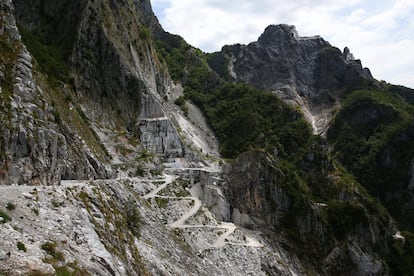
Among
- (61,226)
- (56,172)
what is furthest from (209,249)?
(61,226)

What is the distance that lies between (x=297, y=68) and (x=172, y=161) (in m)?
121

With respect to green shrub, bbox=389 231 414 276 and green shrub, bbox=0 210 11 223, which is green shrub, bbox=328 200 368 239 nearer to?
green shrub, bbox=389 231 414 276

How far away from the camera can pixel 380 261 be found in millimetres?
72312

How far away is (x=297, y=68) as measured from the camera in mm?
180875

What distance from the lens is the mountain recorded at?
22.3 m

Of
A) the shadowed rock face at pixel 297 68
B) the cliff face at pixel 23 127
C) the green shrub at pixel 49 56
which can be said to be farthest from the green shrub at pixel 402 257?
the shadowed rock face at pixel 297 68

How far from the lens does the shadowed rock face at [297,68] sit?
169750 mm

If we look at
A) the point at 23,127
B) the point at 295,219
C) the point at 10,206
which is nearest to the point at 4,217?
the point at 10,206

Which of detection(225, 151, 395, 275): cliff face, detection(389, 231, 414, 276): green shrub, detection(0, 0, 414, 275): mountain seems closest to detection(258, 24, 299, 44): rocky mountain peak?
detection(0, 0, 414, 275): mountain

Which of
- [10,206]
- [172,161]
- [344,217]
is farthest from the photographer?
[172,161]

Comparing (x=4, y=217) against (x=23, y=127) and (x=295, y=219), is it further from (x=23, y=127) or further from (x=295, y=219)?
(x=295, y=219)

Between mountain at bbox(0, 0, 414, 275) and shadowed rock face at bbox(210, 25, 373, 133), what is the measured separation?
127 cm

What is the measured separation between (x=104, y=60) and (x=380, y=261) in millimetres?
57670

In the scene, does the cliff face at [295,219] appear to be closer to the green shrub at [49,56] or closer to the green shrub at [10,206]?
the green shrub at [49,56]
